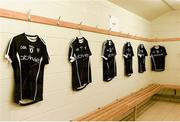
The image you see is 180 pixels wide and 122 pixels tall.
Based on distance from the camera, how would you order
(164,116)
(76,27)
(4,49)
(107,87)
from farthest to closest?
(164,116), (107,87), (76,27), (4,49)

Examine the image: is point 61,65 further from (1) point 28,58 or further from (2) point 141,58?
(2) point 141,58

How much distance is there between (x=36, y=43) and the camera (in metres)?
2.24

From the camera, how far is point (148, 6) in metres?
4.58

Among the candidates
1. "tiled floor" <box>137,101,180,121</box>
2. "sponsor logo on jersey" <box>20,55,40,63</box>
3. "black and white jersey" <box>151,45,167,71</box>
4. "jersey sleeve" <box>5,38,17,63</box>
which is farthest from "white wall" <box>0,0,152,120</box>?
"black and white jersey" <box>151,45,167,71</box>

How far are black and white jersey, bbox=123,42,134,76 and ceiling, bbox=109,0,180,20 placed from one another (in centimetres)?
79

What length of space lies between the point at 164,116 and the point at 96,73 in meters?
2.00

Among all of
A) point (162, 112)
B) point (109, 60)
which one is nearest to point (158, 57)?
point (162, 112)

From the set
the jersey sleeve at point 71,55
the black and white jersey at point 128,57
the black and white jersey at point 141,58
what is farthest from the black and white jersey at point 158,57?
the jersey sleeve at point 71,55

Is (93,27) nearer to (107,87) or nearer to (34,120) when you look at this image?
(107,87)

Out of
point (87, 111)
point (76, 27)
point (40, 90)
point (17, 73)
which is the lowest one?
point (87, 111)

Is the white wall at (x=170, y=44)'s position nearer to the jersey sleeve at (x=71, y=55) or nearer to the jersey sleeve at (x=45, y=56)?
the jersey sleeve at (x=71, y=55)

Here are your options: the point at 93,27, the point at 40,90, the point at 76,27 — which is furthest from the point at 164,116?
the point at 40,90

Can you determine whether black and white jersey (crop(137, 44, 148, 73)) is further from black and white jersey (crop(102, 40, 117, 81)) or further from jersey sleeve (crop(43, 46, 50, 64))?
jersey sleeve (crop(43, 46, 50, 64))

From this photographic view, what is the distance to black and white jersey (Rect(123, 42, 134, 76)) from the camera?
4259 millimetres
